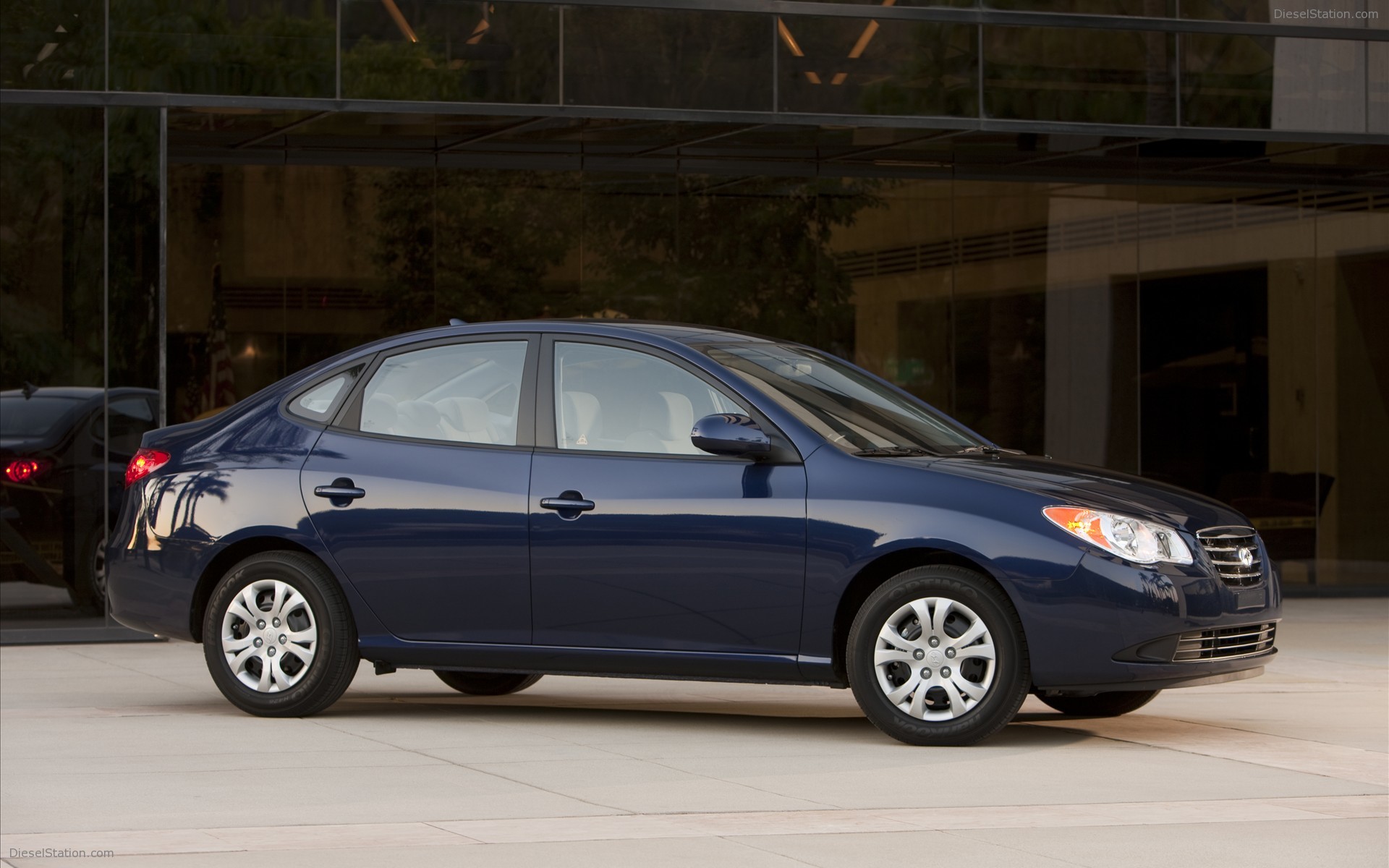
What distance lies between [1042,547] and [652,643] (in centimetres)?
164

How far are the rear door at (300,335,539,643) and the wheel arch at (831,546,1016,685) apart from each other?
4.34 ft

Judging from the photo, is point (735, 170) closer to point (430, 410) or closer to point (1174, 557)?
point (430, 410)

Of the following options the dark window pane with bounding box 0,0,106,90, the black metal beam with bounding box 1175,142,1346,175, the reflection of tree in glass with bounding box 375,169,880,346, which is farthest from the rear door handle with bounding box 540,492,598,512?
the reflection of tree in glass with bounding box 375,169,880,346

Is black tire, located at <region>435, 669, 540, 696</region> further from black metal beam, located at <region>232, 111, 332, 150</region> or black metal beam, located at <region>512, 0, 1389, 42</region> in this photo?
black metal beam, located at <region>232, 111, 332, 150</region>

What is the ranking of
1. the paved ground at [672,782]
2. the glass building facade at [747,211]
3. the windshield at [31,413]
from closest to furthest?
1. the paved ground at [672,782]
2. the windshield at [31,413]
3. the glass building facade at [747,211]

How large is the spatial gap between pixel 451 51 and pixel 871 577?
6.95 meters

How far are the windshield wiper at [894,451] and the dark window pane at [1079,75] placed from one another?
6768 mm

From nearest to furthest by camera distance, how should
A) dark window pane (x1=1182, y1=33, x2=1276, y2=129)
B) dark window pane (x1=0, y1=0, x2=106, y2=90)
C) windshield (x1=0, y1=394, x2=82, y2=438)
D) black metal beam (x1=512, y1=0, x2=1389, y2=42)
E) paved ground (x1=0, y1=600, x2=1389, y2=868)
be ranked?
paved ground (x1=0, y1=600, x2=1389, y2=868), dark window pane (x1=0, y1=0, x2=106, y2=90), windshield (x1=0, y1=394, x2=82, y2=438), black metal beam (x1=512, y1=0, x2=1389, y2=42), dark window pane (x1=1182, y1=33, x2=1276, y2=129)

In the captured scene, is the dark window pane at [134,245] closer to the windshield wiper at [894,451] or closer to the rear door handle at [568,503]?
the rear door handle at [568,503]

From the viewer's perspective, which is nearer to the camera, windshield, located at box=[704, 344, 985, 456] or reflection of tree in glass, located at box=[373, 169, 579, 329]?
windshield, located at box=[704, 344, 985, 456]

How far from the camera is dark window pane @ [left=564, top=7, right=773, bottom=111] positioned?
14.1m

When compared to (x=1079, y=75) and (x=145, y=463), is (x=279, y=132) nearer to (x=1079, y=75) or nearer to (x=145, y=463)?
(x=1079, y=75)

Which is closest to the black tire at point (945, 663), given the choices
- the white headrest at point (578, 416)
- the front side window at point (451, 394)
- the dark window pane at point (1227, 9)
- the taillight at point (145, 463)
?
the white headrest at point (578, 416)

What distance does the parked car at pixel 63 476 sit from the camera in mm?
13352
